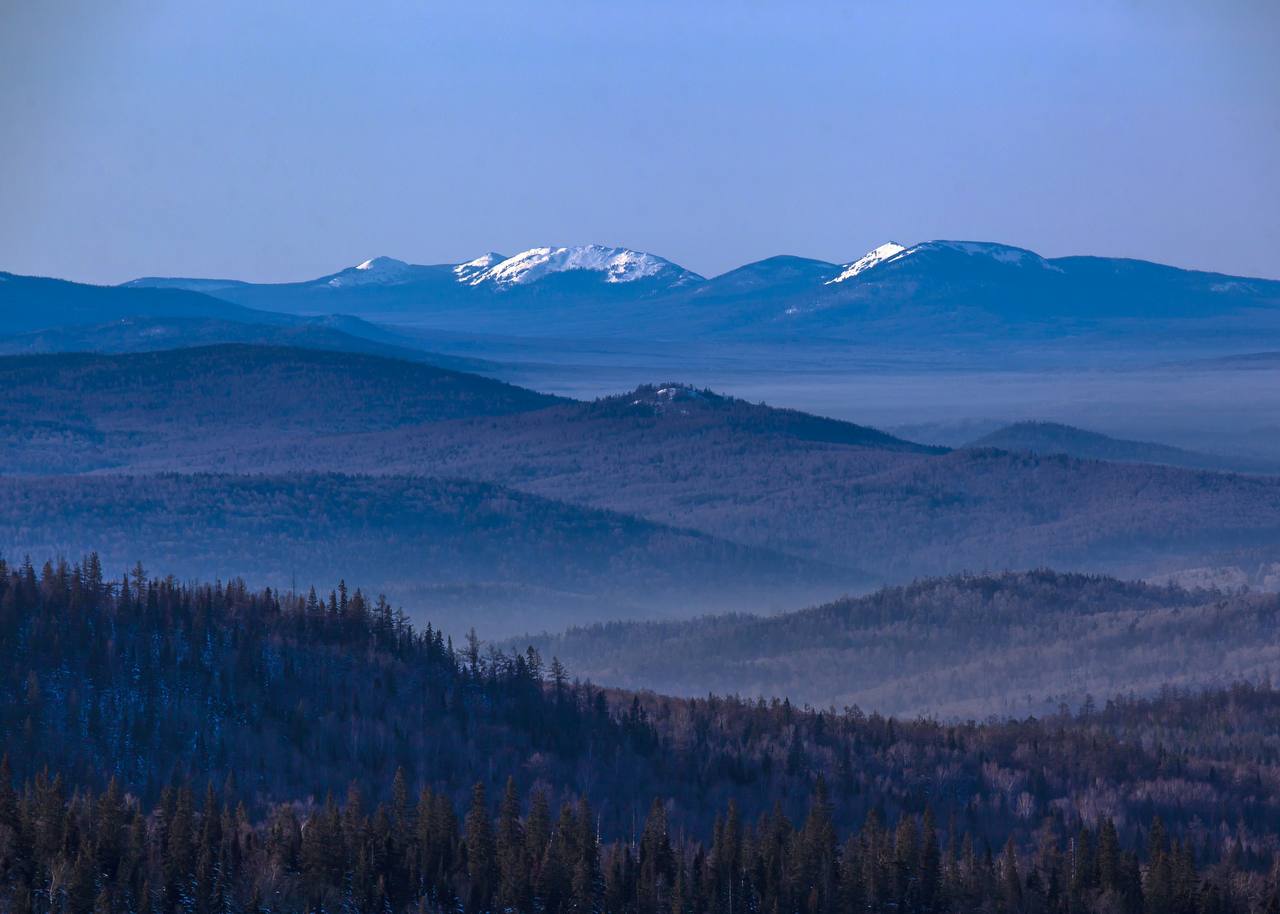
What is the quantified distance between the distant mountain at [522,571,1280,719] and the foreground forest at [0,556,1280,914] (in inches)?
1539

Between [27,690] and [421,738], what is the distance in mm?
15342

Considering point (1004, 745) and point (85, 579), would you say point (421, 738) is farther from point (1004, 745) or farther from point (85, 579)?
point (1004, 745)

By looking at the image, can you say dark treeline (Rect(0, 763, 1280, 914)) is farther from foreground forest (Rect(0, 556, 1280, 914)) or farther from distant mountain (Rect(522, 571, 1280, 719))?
distant mountain (Rect(522, 571, 1280, 719))

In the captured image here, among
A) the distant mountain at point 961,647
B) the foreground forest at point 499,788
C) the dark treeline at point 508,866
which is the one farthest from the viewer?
the distant mountain at point 961,647

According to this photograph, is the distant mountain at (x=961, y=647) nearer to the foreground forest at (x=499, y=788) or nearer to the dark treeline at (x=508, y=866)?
the foreground forest at (x=499, y=788)

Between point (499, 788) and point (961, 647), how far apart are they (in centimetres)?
9425

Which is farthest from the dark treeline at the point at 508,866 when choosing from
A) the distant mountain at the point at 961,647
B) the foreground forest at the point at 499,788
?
the distant mountain at the point at 961,647

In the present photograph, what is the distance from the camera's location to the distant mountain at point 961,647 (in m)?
152

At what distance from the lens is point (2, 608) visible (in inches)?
3366

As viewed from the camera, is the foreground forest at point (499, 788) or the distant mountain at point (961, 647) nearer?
the foreground forest at point (499, 788)

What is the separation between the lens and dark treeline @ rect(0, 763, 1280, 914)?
62094mm

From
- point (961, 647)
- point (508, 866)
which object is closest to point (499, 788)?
point (508, 866)

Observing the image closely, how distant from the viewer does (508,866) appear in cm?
6562

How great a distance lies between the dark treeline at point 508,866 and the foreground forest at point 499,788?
0.37 ft
